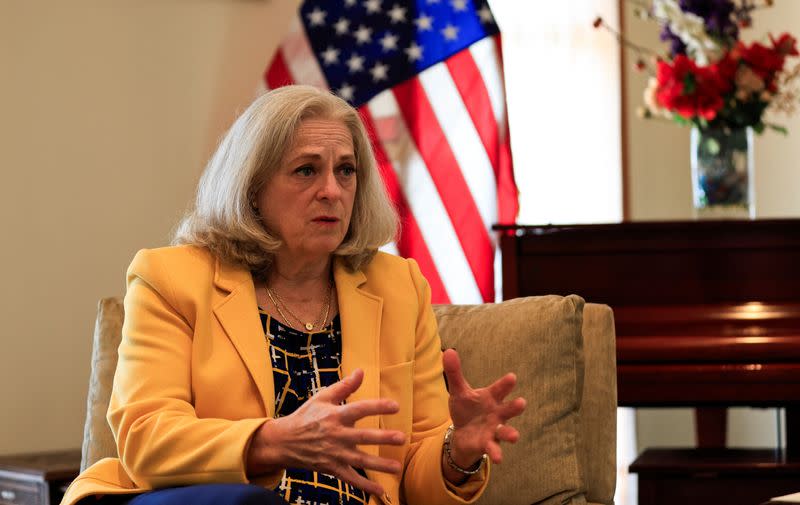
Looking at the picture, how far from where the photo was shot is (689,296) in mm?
3506

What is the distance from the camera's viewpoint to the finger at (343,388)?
5.69 ft

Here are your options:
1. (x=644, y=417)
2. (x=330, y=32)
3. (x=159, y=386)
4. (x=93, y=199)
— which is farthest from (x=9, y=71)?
(x=644, y=417)

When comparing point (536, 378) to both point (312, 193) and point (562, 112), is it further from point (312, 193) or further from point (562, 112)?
point (562, 112)

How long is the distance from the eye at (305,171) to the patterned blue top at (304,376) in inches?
11.1

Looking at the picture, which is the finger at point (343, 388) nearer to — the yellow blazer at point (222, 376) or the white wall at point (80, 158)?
the yellow blazer at point (222, 376)

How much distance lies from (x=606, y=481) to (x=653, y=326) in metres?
Result: 1.14

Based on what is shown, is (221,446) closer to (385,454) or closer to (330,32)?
(385,454)

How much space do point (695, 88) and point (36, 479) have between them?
2336 millimetres

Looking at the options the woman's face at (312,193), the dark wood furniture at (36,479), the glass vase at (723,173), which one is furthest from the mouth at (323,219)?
the glass vase at (723,173)

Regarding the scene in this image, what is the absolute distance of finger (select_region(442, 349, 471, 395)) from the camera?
71.6 inches

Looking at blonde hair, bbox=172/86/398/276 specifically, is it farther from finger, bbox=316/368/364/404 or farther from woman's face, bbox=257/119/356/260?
finger, bbox=316/368/364/404

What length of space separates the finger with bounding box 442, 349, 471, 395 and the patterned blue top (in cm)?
30

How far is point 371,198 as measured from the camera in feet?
7.81

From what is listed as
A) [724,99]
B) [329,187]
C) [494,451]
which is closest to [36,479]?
[329,187]
